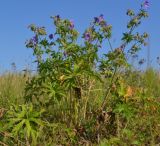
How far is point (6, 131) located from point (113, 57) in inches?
53.9

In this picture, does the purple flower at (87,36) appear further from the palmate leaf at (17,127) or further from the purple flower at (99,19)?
the palmate leaf at (17,127)

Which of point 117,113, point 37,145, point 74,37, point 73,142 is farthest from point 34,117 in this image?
point 74,37

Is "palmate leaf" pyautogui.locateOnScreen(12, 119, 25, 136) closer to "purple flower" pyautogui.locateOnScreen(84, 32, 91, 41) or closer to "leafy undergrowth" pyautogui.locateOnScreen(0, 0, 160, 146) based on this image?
"leafy undergrowth" pyautogui.locateOnScreen(0, 0, 160, 146)

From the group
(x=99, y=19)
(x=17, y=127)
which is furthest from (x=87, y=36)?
(x=17, y=127)

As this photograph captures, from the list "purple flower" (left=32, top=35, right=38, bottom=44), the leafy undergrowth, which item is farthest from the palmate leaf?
"purple flower" (left=32, top=35, right=38, bottom=44)

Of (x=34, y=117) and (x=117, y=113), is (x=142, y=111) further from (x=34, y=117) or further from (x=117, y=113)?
(x=34, y=117)

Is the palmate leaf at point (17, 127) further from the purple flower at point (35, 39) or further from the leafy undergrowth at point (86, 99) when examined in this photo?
the purple flower at point (35, 39)

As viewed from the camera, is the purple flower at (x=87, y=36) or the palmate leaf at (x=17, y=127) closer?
the palmate leaf at (x=17, y=127)

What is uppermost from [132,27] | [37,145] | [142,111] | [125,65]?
[132,27]

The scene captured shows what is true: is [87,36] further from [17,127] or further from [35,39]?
[17,127]

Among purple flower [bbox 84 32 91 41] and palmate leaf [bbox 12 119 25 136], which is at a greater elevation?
purple flower [bbox 84 32 91 41]

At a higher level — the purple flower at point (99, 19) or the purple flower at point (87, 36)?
the purple flower at point (99, 19)

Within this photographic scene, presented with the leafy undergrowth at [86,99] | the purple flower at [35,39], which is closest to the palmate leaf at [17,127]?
the leafy undergrowth at [86,99]

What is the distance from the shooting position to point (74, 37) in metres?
5.17
